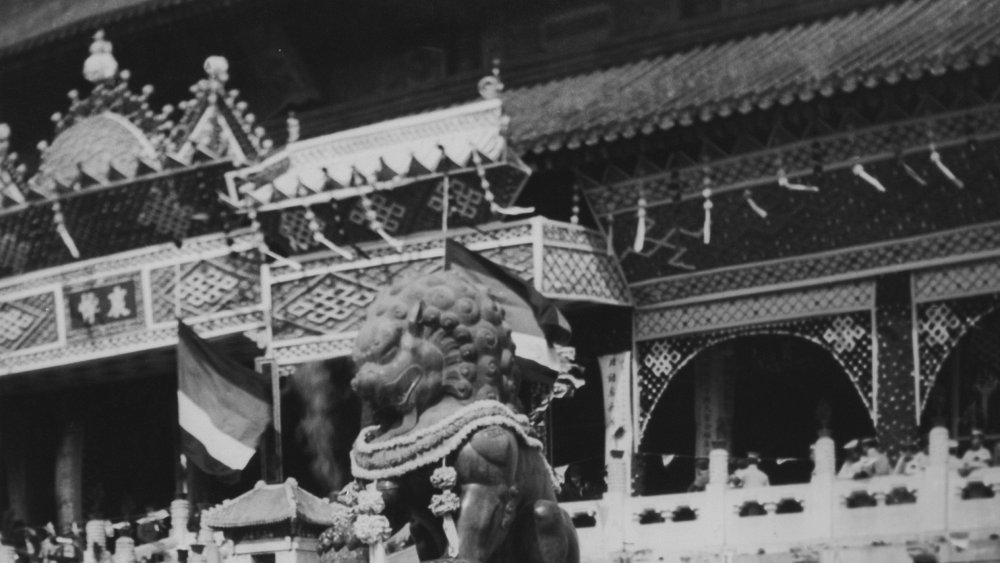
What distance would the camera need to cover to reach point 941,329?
23.2m

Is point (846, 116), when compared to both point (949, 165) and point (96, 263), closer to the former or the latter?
point (949, 165)

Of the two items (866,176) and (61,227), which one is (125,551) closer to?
(61,227)

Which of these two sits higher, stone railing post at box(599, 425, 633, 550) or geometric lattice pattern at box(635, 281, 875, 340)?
geometric lattice pattern at box(635, 281, 875, 340)

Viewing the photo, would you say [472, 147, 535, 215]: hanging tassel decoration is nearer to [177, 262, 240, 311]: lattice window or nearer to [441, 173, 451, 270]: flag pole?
[441, 173, 451, 270]: flag pole

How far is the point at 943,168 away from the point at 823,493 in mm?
2927

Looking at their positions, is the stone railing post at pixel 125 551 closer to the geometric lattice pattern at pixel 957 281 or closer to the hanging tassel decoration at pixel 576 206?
the hanging tassel decoration at pixel 576 206

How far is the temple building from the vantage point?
22.9 metres

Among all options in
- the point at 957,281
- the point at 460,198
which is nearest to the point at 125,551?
the point at 460,198

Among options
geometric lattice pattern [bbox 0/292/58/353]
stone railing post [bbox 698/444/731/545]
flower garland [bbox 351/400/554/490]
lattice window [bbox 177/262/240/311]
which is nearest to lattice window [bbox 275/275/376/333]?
lattice window [bbox 177/262/240/311]

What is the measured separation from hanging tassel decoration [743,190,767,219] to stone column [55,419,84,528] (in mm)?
9716

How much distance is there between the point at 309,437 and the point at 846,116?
23.2 ft

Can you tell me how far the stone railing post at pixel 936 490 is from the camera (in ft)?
69.4

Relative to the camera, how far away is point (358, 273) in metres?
25.3

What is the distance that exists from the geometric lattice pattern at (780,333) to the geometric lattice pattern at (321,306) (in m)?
2.66
